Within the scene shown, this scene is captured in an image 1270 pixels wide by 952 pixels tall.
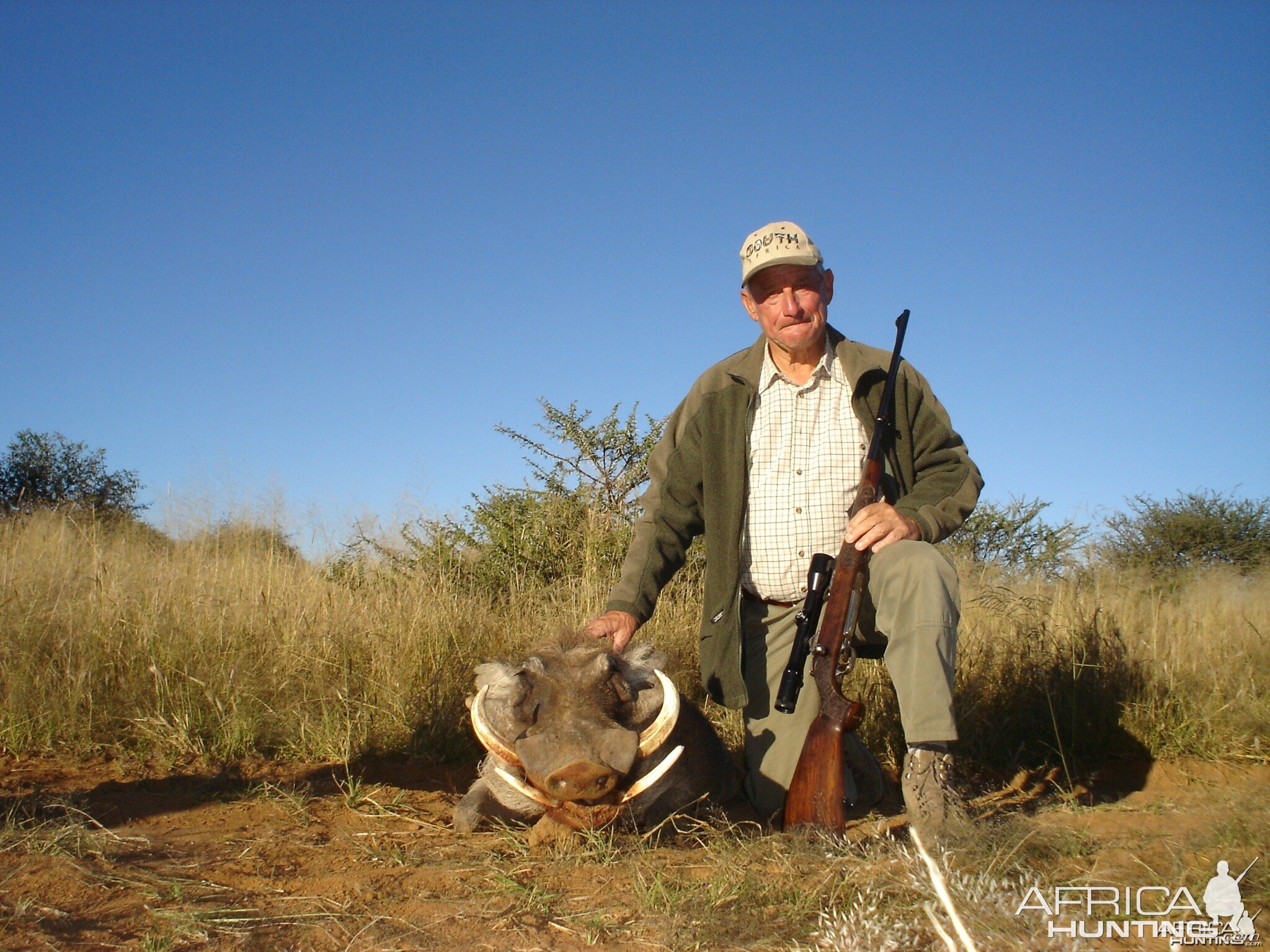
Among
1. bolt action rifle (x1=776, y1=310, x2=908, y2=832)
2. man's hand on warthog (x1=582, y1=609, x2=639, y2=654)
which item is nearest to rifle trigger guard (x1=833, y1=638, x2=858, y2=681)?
bolt action rifle (x1=776, y1=310, x2=908, y2=832)

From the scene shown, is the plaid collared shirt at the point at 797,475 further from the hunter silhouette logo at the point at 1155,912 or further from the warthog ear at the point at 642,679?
the hunter silhouette logo at the point at 1155,912

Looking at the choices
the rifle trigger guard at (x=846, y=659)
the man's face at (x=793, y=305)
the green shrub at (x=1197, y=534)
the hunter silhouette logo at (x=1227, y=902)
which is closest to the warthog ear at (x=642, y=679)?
the rifle trigger guard at (x=846, y=659)

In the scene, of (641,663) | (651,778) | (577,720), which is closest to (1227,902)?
(651,778)

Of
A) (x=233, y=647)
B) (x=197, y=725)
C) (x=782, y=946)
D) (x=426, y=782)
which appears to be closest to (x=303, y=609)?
(x=233, y=647)

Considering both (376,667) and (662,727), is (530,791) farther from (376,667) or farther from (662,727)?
(376,667)

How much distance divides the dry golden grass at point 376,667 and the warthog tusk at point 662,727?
1804mm

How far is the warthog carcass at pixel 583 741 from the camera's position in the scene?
2670 mm

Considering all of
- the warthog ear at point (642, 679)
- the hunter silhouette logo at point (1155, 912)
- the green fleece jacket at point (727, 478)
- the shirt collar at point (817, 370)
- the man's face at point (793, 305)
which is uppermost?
the man's face at point (793, 305)

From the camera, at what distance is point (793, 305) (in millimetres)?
3881

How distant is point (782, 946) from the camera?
2098 millimetres

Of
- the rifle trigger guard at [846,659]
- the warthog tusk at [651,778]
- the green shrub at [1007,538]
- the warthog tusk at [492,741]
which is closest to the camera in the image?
the warthog tusk at [651,778]

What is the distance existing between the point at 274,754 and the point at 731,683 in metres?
2.20

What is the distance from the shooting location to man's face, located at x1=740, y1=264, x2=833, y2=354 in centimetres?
389

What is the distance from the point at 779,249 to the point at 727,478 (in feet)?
3.28
